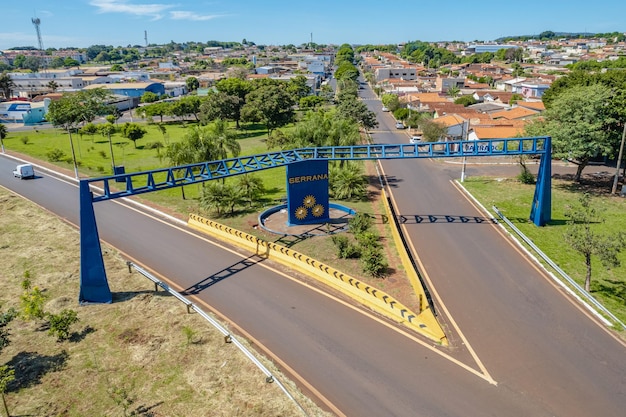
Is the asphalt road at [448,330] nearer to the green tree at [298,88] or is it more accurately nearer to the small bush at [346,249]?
the small bush at [346,249]

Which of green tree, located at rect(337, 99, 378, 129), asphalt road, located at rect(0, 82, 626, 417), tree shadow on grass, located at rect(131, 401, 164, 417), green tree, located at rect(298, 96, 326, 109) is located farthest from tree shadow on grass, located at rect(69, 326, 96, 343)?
green tree, located at rect(298, 96, 326, 109)

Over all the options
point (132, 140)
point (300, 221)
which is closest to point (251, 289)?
point (300, 221)

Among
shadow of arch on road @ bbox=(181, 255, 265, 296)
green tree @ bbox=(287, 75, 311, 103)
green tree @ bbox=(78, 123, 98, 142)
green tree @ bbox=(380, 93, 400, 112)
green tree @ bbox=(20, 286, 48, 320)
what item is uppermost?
green tree @ bbox=(287, 75, 311, 103)

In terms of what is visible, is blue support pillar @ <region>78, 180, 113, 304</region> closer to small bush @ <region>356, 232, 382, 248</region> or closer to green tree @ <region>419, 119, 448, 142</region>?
small bush @ <region>356, 232, 382, 248</region>

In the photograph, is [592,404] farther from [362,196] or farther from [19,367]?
[362,196]

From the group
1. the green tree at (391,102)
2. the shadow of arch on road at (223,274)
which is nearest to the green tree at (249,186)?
the shadow of arch on road at (223,274)

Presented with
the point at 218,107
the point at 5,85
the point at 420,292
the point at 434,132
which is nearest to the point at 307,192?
Result: the point at 420,292
